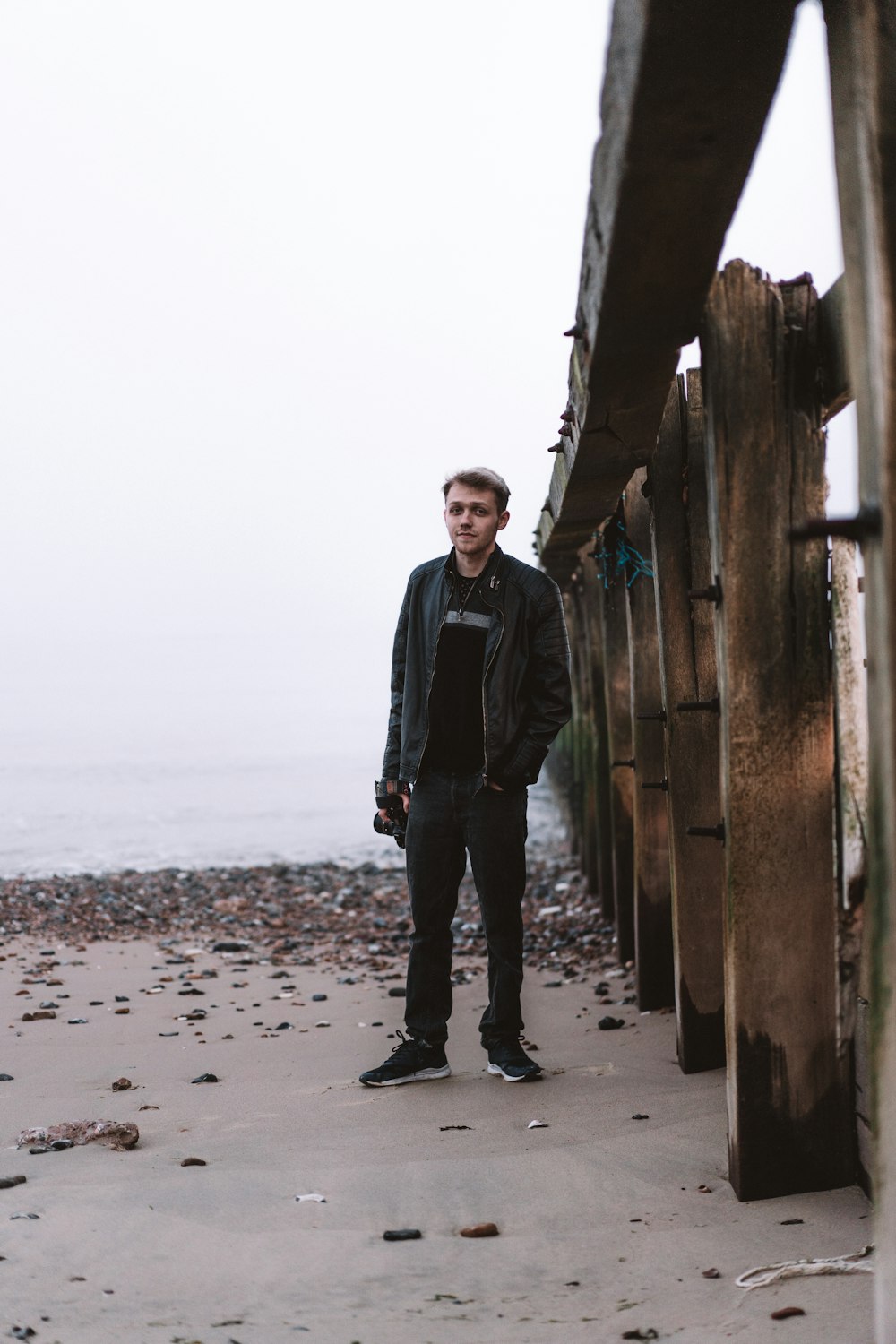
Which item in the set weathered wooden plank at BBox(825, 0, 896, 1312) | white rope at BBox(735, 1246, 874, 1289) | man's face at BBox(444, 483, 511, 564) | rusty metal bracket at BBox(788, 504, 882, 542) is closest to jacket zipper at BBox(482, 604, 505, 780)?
man's face at BBox(444, 483, 511, 564)

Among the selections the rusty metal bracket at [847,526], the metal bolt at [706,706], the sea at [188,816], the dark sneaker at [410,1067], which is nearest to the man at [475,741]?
the dark sneaker at [410,1067]

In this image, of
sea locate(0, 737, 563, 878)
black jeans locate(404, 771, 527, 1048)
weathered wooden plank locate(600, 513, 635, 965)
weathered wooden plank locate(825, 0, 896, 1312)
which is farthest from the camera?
sea locate(0, 737, 563, 878)

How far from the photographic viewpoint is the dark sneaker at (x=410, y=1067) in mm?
4484

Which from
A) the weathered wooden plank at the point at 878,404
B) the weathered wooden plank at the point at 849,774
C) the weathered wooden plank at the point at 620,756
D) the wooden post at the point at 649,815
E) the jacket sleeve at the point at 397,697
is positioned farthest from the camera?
the weathered wooden plank at the point at 620,756

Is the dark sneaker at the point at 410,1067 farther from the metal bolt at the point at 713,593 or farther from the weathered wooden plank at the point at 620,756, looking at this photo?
the weathered wooden plank at the point at 620,756

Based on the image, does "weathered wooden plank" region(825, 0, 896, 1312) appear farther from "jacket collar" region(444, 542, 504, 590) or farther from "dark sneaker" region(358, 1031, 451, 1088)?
"dark sneaker" region(358, 1031, 451, 1088)

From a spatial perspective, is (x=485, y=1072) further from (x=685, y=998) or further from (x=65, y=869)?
(x=65, y=869)

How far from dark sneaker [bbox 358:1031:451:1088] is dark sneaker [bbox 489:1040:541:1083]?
19 centimetres

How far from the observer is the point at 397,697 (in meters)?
4.82

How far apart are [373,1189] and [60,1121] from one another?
1.39 meters

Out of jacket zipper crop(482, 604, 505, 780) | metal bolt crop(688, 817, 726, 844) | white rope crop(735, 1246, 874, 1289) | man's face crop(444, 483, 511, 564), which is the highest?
man's face crop(444, 483, 511, 564)

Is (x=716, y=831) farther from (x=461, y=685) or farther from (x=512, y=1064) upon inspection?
(x=512, y=1064)

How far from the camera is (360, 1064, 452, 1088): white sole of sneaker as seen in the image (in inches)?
176

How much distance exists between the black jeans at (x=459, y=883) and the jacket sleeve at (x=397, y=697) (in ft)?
0.56
